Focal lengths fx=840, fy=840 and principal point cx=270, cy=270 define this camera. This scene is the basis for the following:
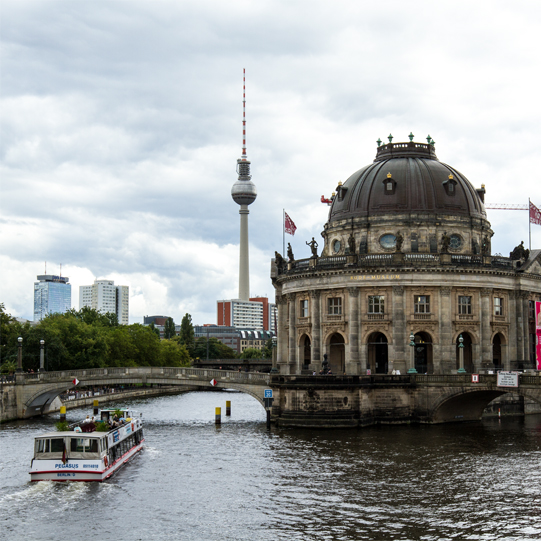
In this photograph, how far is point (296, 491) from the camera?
5100 centimetres

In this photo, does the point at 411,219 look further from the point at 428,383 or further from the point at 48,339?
the point at 48,339

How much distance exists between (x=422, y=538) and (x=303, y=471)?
17168 mm

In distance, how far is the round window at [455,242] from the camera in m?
102

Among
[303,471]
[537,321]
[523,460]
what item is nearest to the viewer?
[303,471]

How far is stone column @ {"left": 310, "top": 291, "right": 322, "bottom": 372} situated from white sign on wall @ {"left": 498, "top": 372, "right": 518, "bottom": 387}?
85.1ft

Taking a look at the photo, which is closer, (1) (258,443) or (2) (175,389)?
(1) (258,443)

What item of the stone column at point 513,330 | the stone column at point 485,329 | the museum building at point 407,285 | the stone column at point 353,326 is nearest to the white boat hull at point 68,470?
the museum building at point 407,285

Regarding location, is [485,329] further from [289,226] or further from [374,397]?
[289,226]

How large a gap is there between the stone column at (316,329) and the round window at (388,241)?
11611 millimetres

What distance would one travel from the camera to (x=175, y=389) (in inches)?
6732

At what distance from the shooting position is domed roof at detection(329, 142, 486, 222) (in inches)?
4006

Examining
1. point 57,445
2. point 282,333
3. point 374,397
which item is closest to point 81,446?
point 57,445

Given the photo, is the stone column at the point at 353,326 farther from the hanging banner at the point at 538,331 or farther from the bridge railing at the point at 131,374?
the hanging banner at the point at 538,331

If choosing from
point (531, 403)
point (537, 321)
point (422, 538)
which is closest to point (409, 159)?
point (537, 321)
